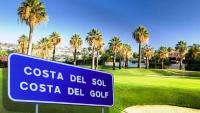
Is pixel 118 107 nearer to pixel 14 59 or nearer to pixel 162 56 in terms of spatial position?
pixel 14 59

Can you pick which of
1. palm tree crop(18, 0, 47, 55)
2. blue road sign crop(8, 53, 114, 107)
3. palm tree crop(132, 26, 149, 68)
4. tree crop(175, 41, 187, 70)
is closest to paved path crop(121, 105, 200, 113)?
blue road sign crop(8, 53, 114, 107)

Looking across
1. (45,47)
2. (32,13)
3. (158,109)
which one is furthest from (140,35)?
(158,109)

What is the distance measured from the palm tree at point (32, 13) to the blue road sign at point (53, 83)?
64696 mm

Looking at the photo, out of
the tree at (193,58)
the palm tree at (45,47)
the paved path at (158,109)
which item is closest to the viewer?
the paved path at (158,109)

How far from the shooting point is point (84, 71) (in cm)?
789

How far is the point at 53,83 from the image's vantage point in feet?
23.4

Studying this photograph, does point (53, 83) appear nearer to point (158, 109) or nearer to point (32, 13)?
point (158, 109)

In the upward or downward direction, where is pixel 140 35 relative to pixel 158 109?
upward

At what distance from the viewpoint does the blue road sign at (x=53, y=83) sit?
6.47 meters

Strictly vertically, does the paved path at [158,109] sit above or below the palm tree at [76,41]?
below

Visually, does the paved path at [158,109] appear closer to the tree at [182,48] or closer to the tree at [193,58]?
the tree at [193,58]

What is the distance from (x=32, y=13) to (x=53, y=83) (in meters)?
69.6

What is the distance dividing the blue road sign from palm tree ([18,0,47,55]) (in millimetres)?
64696

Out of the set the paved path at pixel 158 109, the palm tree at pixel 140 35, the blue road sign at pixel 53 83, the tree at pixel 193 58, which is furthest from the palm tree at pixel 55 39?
the blue road sign at pixel 53 83
